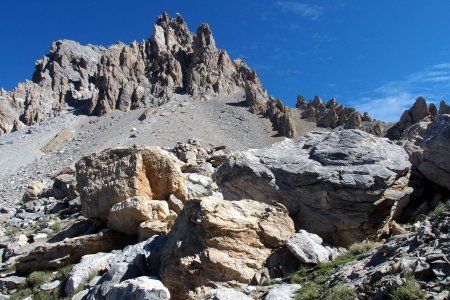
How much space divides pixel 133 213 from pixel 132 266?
4.31 meters

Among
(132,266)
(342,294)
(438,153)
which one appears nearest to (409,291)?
(342,294)

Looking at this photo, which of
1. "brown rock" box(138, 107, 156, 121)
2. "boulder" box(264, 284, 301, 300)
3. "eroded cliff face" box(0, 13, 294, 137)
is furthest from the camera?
"eroded cliff face" box(0, 13, 294, 137)

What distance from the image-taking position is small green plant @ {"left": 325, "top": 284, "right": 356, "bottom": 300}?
26.9ft

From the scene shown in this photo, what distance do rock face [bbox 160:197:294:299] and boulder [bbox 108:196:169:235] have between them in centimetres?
432

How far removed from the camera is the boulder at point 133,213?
1733 centimetres

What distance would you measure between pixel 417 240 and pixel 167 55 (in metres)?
119

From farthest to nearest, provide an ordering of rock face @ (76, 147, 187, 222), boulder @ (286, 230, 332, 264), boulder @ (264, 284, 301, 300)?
rock face @ (76, 147, 187, 222), boulder @ (286, 230, 332, 264), boulder @ (264, 284, 301, 300)

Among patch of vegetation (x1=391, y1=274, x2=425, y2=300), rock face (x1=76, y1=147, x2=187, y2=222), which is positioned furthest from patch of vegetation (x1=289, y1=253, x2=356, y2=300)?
rock face (x1=76, y1=147, x2=187, y2=222)

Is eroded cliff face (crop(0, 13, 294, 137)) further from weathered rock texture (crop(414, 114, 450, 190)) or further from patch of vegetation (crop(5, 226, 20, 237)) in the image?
weathered rock texture (crop(414, 114, 450, 190))

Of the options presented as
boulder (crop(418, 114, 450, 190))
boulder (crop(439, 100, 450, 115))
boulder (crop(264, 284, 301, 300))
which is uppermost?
boulder (crop(439, 100, 450, 115))

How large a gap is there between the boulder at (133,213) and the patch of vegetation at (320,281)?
26.9 ft

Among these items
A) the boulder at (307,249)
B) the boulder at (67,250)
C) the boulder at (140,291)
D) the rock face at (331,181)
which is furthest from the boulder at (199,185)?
the boulder at (140,291)

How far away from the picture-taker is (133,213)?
683 inches

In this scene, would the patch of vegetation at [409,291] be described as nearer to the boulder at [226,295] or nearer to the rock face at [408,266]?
the rock face at [408,266]
